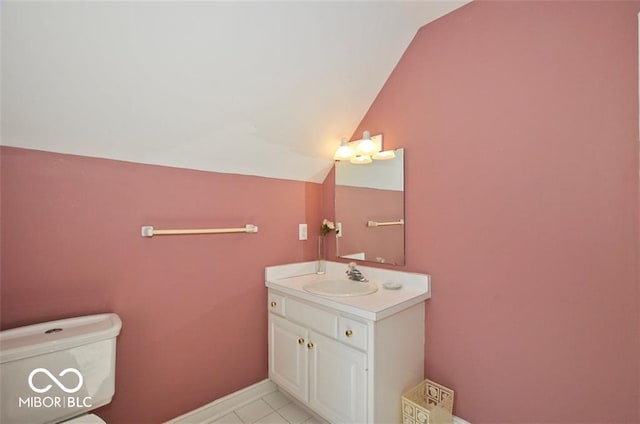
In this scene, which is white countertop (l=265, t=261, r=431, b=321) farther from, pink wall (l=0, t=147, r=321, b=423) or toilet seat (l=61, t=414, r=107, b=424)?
toilet seat (l=61, t=414, r=107, b=424)

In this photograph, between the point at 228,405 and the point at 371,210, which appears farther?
the point at 371,210

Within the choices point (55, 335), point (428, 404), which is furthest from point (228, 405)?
point (428, 404)

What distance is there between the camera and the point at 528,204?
55.0 inches

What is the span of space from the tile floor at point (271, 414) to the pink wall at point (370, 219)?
1063mm

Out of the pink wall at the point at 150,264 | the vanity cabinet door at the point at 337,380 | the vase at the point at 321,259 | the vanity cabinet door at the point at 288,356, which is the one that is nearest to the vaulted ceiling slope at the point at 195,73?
the pink wall at the point at 150,264

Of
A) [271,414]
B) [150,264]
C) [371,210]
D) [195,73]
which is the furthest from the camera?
[371,210]

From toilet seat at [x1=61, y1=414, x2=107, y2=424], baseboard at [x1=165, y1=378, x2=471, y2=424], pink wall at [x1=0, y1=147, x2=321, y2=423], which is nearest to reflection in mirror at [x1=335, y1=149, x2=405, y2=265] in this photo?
pink wall at [x1=0, y1=147, x2=321, y2=423]

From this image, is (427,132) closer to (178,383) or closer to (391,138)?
(391,138)

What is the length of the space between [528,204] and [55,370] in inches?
84.8

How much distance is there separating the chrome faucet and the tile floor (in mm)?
859

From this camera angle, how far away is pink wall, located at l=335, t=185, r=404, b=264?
190 cm

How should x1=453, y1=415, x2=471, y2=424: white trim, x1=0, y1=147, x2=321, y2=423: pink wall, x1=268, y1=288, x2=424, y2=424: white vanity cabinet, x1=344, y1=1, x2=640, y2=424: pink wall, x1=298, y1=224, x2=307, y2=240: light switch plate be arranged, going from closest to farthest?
1. x1=344, y1=1, x2=640, y2=424: pink wall
2. x1=0, y1=147, x2=321, y2=423: pink wall
3. x1=268, y1=288, x2=424, y2=424: white vanity cabinet
4. x1=453, y1=415, x2=471, y2=424: white trim
5. x1=298, y1=224, x2=307, y2=240: light switch plate

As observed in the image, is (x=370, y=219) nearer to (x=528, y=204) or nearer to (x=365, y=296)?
(x=365, y=296)

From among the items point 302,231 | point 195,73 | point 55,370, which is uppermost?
point 195,73
